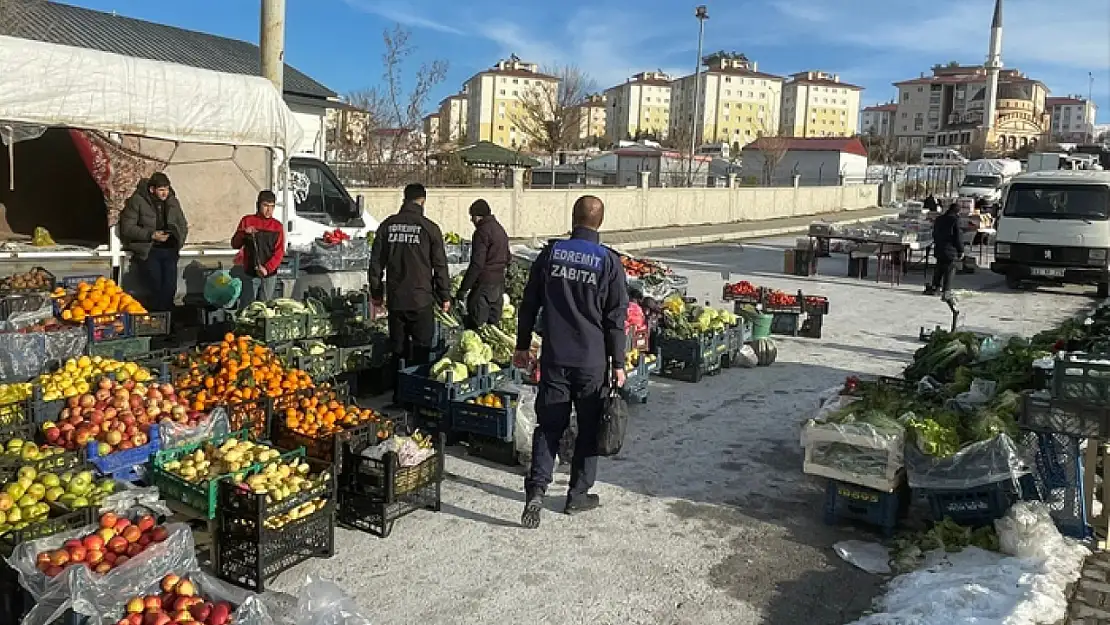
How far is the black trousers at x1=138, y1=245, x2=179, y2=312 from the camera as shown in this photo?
980 cm

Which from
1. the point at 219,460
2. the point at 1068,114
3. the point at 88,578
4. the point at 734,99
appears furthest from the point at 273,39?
the point at 1068,114

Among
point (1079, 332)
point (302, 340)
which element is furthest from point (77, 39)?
point (1079, 332)

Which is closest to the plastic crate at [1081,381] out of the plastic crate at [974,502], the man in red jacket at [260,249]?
the plastic crate at [974,502]

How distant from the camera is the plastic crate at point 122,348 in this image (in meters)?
7.45

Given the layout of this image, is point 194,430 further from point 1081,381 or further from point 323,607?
point 1081,381

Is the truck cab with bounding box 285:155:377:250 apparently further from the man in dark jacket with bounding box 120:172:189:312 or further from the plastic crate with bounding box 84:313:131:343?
the plastic crate with bounding box 84:313:131:343

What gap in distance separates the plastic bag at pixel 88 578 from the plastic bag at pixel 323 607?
2.15ft

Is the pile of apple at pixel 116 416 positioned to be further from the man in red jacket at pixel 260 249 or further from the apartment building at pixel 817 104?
the apartment building at pixel 817 104

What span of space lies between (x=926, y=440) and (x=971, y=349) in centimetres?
298

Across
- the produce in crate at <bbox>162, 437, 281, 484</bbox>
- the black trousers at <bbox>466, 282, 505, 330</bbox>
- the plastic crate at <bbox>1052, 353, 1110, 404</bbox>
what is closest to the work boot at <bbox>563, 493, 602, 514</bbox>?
the produce in crate at <bbox>162, 437, 281, 484</bbox>

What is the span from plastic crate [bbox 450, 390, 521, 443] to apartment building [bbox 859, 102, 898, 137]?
148 metres

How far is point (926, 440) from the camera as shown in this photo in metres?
5.75

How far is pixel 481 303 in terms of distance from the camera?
374 inches

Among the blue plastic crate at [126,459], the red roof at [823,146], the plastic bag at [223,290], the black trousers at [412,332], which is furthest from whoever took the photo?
the red roof at [823,146]
